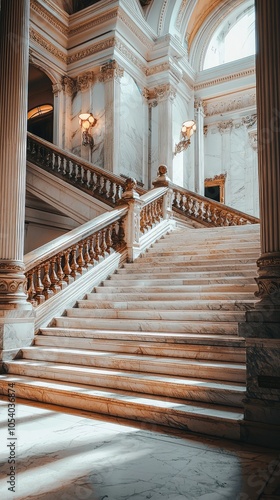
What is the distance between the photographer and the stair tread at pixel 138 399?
139 inches

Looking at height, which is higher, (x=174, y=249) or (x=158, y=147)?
(x=158, y=147)

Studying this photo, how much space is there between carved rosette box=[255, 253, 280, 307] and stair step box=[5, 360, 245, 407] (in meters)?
0.81

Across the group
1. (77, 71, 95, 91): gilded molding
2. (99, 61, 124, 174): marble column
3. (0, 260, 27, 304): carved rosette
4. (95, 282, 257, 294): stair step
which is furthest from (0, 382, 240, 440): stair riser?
(77, 71, 95, 91): gilded molding

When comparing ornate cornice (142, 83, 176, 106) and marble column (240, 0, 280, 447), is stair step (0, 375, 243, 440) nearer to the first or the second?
marble column (240, 0, 280, 447)

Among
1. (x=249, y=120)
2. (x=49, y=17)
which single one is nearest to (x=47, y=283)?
(x=49, y=17)

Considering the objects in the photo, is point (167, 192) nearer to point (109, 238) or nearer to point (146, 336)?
point (109, 238)

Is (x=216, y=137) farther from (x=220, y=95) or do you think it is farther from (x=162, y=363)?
(x=162, y=363)

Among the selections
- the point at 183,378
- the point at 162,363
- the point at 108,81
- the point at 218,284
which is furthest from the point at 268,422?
the point at 108,81

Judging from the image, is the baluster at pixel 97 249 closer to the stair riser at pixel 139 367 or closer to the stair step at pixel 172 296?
the stair step at pixel 172 296

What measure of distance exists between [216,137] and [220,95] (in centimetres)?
155

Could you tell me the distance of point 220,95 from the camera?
16703 mm

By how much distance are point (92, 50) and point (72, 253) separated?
9.48m

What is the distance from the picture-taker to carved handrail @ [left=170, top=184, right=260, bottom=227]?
431 inches

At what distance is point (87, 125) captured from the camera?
13797mm
